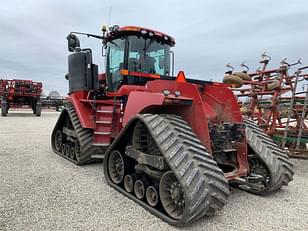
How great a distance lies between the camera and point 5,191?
146 inches

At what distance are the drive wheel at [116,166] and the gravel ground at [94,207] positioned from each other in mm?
196

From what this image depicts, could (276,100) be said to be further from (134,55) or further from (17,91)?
(17,91)

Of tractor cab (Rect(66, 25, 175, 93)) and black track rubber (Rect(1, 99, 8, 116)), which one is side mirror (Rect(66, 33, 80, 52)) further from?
black track rubber (Rect(1, 99, 8, 116))

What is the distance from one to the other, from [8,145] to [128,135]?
17.0ft

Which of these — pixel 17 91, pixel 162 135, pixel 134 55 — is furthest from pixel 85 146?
pixel 17 91

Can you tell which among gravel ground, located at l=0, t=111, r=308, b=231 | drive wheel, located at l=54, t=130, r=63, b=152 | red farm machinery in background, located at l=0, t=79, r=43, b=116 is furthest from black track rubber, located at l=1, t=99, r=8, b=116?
gravel ground, located at l=0, t=111, r=308, b=231

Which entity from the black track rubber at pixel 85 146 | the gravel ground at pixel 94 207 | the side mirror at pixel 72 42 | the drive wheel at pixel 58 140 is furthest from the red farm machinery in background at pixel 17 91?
the gravel ground at pixel 94 207

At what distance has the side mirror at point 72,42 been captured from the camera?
5832 mm

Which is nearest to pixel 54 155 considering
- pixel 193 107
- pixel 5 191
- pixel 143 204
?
pixel 5 191

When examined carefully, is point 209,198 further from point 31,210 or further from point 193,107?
point 31,210

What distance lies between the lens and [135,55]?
476 cm

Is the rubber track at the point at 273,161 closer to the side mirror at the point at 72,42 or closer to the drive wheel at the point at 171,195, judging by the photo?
the drive wheel at the point at 171,195

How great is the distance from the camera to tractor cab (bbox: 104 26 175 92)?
186 inches

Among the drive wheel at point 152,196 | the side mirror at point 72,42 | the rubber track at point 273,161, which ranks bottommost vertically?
the drive wheel at point 152,196
